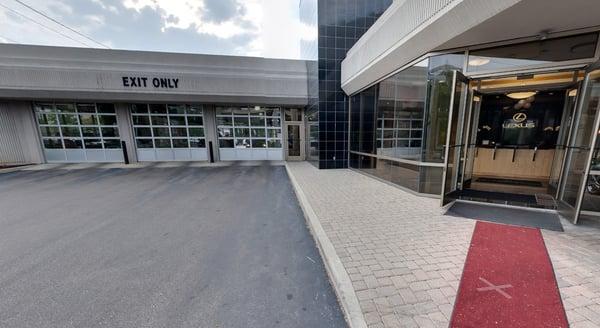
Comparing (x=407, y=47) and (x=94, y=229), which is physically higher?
(x=407, y=47)

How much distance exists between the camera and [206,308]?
2.22m

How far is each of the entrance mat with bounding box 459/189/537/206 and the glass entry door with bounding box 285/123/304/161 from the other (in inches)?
334

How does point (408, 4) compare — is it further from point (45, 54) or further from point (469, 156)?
point (45, 54)

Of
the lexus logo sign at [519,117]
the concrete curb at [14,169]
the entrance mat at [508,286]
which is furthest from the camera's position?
the concrete curb at [14,169]

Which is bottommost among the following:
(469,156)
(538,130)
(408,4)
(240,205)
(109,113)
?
(240,205)

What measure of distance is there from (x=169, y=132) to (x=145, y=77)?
3.01 metres

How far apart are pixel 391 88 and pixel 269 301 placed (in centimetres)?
661

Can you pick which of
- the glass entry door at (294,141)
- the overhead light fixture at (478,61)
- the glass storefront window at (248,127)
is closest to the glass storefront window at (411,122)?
the overhead light fixture at (478,61)

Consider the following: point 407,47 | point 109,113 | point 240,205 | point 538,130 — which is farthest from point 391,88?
point 109,113

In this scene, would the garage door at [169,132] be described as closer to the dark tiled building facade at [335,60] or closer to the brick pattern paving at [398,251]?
the dark tiled building facade at [335,60]

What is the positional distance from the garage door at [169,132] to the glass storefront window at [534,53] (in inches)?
470

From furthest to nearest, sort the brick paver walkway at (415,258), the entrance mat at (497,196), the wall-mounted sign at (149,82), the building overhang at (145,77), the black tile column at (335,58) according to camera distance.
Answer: the wall-mounted sign at (149,82)
the building overhang at (145,77)
the black tile column at (335,58)
the entrance mat at (497,196)
the brick paver walkway at (415,258)

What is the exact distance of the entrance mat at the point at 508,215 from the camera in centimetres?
383

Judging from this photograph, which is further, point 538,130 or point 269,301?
point 538,130
